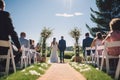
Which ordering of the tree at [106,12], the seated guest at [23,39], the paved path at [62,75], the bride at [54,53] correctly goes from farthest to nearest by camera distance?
the tree at [106,12], the bride at [54,53], the seated guest at [23,39], the paved path at [62,75]

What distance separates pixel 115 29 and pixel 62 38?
16777 millimetres

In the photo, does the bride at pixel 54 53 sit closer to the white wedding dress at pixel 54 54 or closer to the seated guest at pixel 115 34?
the white wedding dress at pixel 54 54

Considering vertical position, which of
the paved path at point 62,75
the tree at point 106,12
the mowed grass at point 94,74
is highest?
the tree at point 106,12

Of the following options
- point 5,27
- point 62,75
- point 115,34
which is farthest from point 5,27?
point 115,34

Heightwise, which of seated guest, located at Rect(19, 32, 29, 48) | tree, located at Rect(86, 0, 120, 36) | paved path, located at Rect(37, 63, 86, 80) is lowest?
paved path, located at Rect(37, 63, 86, 80)

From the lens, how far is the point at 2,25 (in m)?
8.51

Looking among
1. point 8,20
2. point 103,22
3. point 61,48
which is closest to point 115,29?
point 8,20

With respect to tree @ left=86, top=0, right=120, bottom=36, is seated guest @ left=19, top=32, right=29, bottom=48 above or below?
below

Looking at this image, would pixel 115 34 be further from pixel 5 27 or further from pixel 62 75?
pixel 5 27

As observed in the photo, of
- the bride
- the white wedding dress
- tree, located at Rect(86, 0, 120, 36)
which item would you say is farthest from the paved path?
tree, located at Rect(86, 0, 120, 36)

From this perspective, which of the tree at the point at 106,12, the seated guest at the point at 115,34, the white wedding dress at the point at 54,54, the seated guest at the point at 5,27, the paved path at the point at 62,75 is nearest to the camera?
the seated guest at the point at 5,27

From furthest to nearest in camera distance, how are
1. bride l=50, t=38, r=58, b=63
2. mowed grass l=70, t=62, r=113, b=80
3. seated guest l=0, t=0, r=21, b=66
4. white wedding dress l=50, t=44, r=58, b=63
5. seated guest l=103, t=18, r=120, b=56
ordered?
1. white wedding dress l=50, t=44, r=58, b=63
2. bride l=50, t=38, r=58, b=63
3. seated guest l=103, t=18, r=120, b=56
4. seated guest l=0, t=0, r=21, b=66
5. mowed grass l=70, t=62, r=113, b=80

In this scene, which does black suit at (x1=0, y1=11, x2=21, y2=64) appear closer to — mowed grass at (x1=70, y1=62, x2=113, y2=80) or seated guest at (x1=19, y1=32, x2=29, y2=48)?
mowed grass at (x1=70, y1=62, x2=113, y2=80)

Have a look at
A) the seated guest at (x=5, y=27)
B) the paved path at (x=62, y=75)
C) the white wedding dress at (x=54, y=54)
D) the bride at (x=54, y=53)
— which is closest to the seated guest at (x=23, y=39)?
the paved path at (x=62, y=75)
